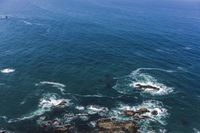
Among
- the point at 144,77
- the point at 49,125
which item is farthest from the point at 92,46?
the point at 49,125

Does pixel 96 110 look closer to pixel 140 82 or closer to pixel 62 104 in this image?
pixel 62 104

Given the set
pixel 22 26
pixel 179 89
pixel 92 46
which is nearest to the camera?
pixel 179 89

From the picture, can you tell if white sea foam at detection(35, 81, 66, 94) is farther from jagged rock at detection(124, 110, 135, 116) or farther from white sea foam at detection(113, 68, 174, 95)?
jagged rock at detection(124, 110, 135, 116)

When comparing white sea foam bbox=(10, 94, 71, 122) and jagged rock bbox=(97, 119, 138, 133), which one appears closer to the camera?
jagged rock bbox=(97, 119, 138, 133)

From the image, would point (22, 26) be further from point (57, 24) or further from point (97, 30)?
point (97, 30)

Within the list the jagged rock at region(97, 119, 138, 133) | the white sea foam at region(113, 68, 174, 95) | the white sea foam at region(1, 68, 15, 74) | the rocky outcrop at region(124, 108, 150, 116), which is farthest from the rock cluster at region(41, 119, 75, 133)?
the white sea foam at region(1, 68, 15, 74)

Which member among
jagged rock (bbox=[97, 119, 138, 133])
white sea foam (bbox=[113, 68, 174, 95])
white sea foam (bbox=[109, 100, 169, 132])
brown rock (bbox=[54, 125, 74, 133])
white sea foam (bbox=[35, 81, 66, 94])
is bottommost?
brown rock (bbox=[54, 125, 74, 133])
